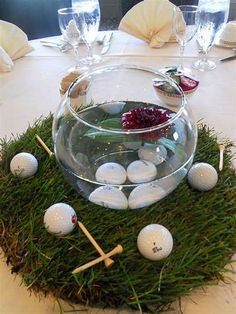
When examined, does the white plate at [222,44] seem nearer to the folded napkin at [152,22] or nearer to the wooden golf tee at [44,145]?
the folded napkin at [152,22]

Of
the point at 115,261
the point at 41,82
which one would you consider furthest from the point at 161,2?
the point at 115,261

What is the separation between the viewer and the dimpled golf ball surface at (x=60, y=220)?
18.8 inches

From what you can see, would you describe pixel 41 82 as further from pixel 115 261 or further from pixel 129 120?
pixel 115 261

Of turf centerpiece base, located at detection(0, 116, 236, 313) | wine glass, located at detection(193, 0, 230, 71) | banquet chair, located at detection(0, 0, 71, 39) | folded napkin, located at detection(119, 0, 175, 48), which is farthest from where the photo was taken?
banquet chair, located at detection(0, 0, 71, 39)

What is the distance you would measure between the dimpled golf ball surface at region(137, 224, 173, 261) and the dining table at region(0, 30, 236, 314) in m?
0.06

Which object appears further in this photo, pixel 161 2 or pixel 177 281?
pixel 161 2

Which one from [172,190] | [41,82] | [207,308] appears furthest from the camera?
[41,82]

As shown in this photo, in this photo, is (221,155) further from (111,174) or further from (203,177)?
(111,174)

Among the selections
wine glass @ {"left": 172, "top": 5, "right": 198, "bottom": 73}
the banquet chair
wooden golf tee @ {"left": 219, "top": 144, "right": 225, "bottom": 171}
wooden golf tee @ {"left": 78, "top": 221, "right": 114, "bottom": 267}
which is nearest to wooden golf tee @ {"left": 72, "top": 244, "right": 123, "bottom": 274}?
wooden golf tee @ {"left": 78, "top": 221, "right": 114, "bottom": 267}

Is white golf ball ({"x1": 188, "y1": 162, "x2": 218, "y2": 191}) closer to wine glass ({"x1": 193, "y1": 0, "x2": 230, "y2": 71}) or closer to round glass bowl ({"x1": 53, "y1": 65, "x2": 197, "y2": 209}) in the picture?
round glass bowl ({"x1": 53, "y1": 65, "x2": 197, "y2": 209})

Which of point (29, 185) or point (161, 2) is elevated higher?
point (161, 2)

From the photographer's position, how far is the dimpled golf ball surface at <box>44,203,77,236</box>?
1.56 feet

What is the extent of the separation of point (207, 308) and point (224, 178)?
215 millimetres

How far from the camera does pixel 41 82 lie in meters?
0.92
